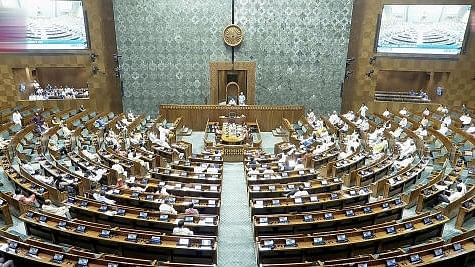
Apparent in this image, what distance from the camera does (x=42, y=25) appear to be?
1819 cm

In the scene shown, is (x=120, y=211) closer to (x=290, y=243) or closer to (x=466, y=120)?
(x=290, y=243)

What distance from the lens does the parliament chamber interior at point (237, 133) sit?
7.53 metres

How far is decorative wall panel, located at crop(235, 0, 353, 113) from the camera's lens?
18.6 meters

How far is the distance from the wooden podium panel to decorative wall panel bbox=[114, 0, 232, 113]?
1.49m

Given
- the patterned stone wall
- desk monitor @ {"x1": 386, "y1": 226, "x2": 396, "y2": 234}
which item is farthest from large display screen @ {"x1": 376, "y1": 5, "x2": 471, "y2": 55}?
desk monitor @ {"x1": 386, "y1": 226, "x2": 396, "y2": 234}

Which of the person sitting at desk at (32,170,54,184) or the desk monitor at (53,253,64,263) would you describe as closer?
the desk monitor at (53,253,64,263)

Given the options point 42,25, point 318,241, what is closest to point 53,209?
point 318,241

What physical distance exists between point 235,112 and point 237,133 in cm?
322

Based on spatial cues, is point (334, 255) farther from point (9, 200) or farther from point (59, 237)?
point (9, 200)

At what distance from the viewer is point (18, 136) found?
13.8m

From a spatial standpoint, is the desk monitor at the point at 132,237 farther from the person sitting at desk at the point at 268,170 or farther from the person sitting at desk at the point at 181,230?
the person sitting at desk at the point at 268,170

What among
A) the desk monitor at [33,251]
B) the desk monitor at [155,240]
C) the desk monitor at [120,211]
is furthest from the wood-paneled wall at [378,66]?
the desk monitor at [33,251]

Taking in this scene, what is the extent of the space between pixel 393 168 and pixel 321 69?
9.04 metres

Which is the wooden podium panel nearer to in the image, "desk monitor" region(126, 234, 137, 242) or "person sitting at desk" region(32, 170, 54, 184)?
"person sitting at desk" region(32, 170, 54, 184)
